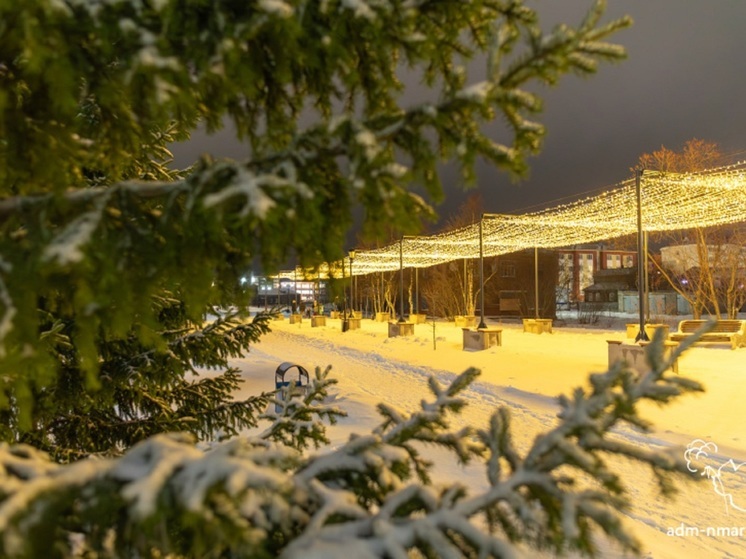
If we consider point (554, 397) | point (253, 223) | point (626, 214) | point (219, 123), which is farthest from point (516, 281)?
point (253, 223)

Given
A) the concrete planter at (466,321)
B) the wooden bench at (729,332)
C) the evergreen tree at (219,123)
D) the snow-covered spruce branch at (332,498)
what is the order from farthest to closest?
the concrete planter at (466,321), the wooden bench at (729,332), the evergreen tree at (219,123), the snow-covered spruce branch at (332,498)

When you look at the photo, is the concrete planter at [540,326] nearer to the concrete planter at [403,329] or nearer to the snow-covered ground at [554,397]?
the snow-covered ground at [554,397]

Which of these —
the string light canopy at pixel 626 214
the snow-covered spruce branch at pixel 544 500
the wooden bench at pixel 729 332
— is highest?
the string light canopy at pixel 626 214

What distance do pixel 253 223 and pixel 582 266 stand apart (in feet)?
239

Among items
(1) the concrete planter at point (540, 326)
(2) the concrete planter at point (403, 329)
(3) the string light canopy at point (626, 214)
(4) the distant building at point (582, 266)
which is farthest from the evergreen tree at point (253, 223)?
(4) the distant building at point (582, 266)

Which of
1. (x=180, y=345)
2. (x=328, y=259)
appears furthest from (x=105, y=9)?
(x=180, y=345)

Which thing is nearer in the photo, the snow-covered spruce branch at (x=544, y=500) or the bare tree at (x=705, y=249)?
the snow-covered spruce branch at (x=544, y=500)

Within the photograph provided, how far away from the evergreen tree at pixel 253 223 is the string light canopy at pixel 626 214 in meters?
5.09

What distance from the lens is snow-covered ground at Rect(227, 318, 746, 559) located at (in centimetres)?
405

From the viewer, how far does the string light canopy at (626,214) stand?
9.47 metres

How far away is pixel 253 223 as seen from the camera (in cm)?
129

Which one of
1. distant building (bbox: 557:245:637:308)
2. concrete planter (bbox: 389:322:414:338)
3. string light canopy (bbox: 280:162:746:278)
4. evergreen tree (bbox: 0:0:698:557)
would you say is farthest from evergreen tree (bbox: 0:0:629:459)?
distant building (bbox: 557:245:637:308)

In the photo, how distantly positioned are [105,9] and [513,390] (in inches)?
373

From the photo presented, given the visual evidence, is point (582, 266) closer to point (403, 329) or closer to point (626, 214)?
point (403, 329)
